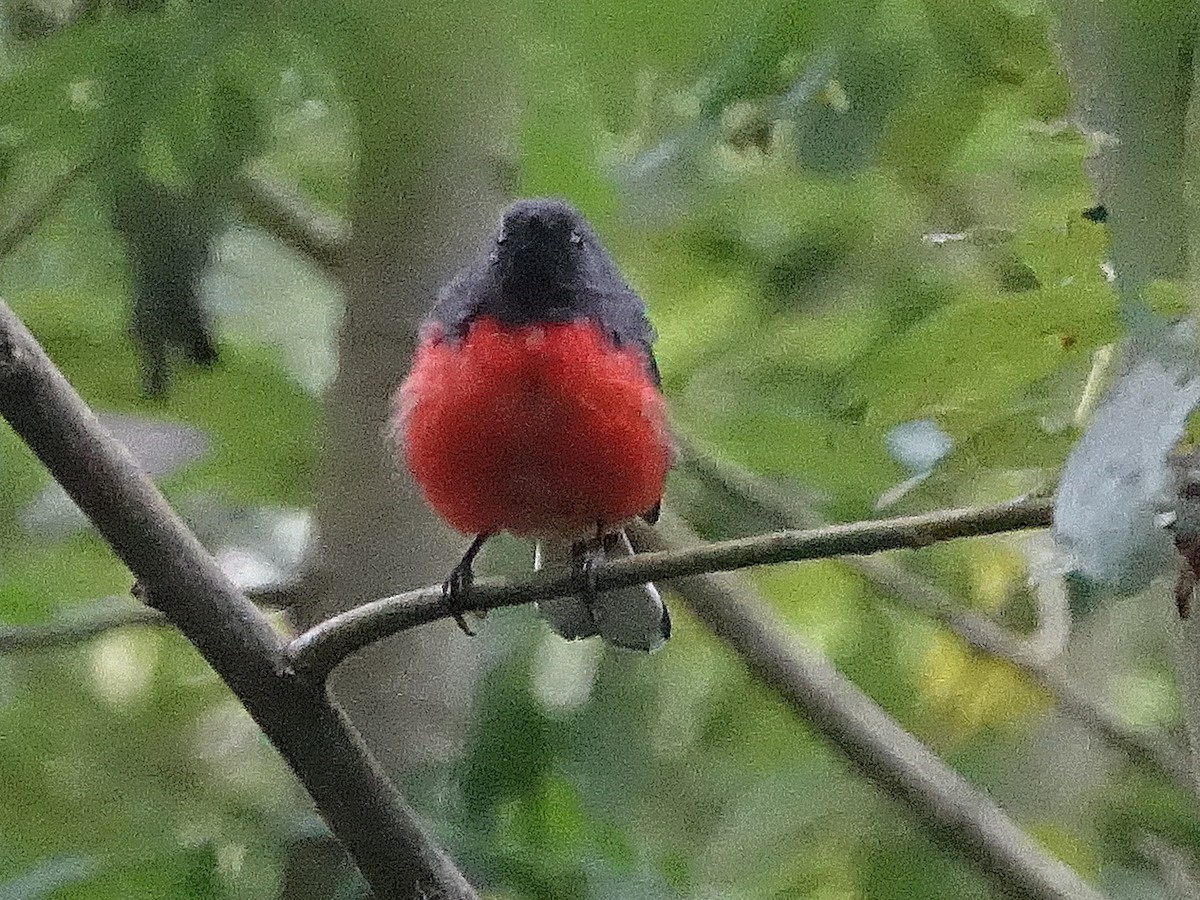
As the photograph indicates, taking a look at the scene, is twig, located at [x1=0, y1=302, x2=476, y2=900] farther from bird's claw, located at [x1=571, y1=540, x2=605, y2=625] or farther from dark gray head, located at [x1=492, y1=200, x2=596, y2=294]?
dark gray head, located at [x1=492, y1=200, x2=596, y2=294]

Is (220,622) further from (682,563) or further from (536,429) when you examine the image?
(536,429)

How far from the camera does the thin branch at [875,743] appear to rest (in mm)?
1784

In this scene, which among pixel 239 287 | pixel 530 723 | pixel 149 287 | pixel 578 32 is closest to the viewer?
pixel 578 32

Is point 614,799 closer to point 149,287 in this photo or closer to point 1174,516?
point 149,287

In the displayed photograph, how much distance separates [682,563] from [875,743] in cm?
102

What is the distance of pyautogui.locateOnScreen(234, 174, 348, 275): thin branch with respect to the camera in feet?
6.70

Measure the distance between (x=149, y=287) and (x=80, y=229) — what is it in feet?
1.40

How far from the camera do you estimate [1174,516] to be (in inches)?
29.8

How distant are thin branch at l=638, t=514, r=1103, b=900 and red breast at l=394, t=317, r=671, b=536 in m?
0.20

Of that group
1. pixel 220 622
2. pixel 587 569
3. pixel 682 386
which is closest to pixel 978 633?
pixel 682 386

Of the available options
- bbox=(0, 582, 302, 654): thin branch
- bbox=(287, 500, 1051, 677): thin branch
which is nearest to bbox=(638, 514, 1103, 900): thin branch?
bbox=(0, 582, 302, 654): thin branch

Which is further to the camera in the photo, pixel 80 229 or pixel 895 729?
pixel 895 729

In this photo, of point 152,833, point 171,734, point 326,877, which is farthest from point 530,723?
point 171,734

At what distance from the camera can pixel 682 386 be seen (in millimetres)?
1889
